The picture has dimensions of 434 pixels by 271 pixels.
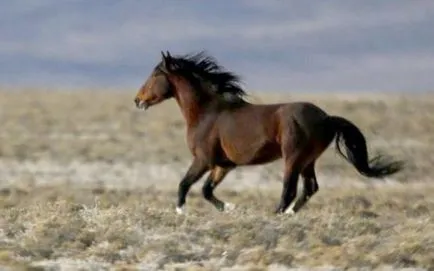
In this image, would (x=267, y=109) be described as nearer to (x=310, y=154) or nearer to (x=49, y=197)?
(x=310, y=154)

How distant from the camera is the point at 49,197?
1052 inches

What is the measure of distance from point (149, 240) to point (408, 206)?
11.2 meters

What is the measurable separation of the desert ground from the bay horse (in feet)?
1.94

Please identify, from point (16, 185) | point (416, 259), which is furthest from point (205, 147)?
point (16, 185)

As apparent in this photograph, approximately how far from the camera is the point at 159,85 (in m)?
18.3

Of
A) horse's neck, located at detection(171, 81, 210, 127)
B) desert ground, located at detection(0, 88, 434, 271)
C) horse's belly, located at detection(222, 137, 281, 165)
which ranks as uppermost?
horse's neck, located at detection(171, 81, 210, 127)

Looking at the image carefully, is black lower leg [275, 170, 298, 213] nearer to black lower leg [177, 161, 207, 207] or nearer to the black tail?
the black tail

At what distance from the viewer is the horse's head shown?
1819cm

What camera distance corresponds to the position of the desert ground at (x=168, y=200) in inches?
563

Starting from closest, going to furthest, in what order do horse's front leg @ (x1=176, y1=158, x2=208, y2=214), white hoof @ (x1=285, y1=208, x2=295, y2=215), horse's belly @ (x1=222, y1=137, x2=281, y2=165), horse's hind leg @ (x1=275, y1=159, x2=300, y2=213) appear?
white hoof @ (x1=285, y1=208, x2=295, y2=215)
horse's hind leg @ (x1=275, y1=159, x2=300, y2=213)
horse's belly @ (x1=222, y1=137, x2=281, y2=165)
horse's front leg @ (x1=176, y1=158, x2=208, y2=214)

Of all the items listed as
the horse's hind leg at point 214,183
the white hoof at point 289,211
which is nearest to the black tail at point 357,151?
the white hoof at point 289,211

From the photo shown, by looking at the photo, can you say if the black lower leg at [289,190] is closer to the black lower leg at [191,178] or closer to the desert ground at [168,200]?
the desert ground at [168,200]

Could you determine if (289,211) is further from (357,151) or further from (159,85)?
(159,85)

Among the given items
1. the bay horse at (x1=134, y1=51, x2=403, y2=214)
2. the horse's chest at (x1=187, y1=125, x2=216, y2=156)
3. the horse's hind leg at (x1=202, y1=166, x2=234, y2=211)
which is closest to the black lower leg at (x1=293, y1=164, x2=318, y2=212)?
the bay horse at (x1=134, y1=51, x2=403, y2=214)
